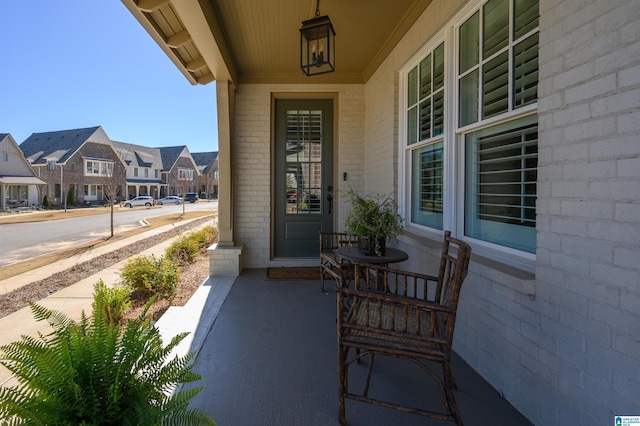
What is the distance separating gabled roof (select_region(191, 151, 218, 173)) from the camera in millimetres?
45562

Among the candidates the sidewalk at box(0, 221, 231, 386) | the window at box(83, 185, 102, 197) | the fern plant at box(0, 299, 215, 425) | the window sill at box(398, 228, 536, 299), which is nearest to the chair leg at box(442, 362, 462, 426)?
the window sill at box(398, 228, 536, 299)

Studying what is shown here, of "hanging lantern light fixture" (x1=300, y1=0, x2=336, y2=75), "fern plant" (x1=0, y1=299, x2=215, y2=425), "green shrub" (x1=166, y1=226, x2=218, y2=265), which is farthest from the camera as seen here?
"green shrub" (x1=166, y1=226, x2=218, y2=265)

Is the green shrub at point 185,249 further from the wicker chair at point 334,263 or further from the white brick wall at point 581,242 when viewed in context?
the white brick wall at point 581,242

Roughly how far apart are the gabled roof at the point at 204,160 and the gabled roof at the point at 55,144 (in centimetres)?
1663

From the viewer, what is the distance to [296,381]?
1969mm

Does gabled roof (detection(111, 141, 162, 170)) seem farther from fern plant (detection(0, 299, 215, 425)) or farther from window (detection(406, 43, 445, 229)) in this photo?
fern plant (detection(0, 299, 215, 425))

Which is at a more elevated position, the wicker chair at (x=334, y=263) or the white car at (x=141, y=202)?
the white car at (x=141, y=202)

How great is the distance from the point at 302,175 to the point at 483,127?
306cm

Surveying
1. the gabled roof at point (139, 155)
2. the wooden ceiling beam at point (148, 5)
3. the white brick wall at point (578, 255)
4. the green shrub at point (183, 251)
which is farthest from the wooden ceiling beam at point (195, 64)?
the gabled roof at point (139, 155)

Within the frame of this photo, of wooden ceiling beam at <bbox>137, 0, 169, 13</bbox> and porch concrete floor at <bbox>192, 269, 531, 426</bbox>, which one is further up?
wooden ceiling beam at <bbox>137, 0, 169, 13</bbox>

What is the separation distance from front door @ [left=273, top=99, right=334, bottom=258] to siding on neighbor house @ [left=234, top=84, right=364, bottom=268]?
19 cm

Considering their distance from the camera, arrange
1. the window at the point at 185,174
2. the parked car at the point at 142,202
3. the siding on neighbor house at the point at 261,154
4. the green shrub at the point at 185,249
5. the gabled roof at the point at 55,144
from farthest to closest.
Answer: the window at the point at 185,174
the gabled roof at the point at 55,144
the parked car at the point at 142,202
the green shrub at the point at 185,249
the siding on neighbor house at the point at 261,154

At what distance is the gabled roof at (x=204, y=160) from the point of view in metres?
45.6

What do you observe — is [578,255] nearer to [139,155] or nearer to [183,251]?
[183,251]
